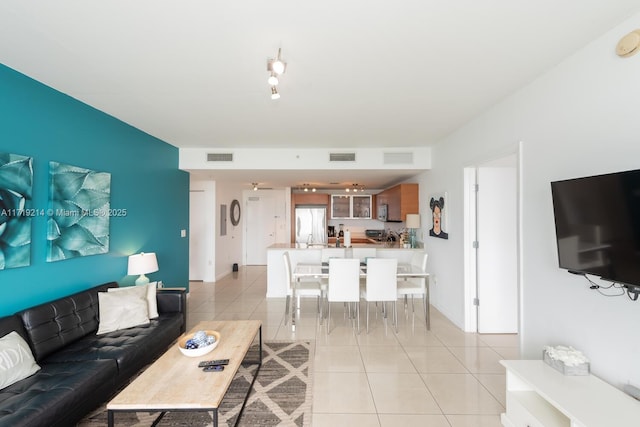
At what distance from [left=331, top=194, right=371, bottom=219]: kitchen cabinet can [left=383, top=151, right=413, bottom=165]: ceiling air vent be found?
3.57m

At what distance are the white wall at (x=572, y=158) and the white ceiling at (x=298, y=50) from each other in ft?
0.56

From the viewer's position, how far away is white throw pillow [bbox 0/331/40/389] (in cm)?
181

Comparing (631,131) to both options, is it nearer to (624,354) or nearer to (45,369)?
(624,354)

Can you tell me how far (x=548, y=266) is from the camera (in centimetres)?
228

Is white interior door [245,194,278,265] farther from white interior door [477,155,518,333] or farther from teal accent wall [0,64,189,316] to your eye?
white interior door [477,155,518,333]

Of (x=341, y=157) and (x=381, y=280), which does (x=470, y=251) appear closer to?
(x=381, y=280)

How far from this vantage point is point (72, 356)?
2223mm

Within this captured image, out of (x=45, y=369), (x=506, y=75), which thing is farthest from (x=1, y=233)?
(x=506, y=75)

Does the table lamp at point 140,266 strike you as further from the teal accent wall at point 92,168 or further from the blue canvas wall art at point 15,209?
the blue canvas wall art at point 15,209

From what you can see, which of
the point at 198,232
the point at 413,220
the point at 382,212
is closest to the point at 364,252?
the point at 413,220

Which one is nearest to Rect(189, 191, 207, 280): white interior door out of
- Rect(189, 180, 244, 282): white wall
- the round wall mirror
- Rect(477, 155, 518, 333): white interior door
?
Rect(189, 180, 244, 282): white wall

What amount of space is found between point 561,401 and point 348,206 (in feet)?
23.0

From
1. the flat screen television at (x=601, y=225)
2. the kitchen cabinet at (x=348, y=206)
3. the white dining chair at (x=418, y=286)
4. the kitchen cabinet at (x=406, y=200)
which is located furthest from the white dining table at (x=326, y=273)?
the kitchen cabinet at (x=348, y=206)

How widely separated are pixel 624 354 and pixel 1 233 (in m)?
4.37
